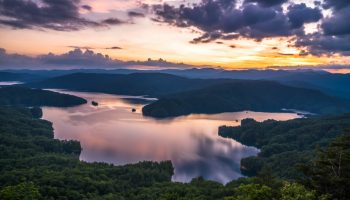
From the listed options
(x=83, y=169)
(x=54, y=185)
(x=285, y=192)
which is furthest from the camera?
(x=83, y=169)

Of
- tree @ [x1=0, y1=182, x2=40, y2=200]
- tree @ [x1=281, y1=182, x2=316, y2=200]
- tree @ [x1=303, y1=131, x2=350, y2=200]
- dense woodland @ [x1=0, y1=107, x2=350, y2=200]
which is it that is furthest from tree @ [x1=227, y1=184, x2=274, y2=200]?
tree @ [x1=0, y1=182, x2=40, y2=200]

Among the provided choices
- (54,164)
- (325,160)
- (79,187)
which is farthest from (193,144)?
(325,160)

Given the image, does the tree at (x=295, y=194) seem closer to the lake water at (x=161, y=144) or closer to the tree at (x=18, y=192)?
the tree at (x=18, y=192)

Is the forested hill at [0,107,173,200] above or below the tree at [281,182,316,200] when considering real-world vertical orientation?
below

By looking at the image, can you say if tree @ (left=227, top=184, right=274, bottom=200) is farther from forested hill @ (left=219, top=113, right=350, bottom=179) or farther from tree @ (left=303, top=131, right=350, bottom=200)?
forested hill @ (left=219, top=113, right=350, bottom=179)

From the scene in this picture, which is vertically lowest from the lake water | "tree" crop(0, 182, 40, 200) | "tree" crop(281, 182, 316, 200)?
the lake water

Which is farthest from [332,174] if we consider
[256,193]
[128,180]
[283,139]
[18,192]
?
[283,139]

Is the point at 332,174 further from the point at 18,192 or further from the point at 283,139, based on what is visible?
the point at 283,139

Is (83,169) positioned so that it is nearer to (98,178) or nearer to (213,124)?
(98,178)
